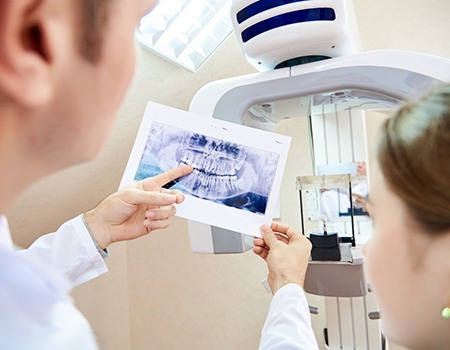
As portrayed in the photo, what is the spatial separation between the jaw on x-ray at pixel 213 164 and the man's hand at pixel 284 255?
0.08 meters

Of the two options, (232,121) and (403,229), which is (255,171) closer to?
(232,121)

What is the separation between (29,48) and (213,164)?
72 cm

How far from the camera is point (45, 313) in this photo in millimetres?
361

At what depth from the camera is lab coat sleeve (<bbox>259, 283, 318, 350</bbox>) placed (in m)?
0.78

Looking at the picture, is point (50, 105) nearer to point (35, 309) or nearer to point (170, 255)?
point (35, 309)

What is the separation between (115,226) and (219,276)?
0.87 m

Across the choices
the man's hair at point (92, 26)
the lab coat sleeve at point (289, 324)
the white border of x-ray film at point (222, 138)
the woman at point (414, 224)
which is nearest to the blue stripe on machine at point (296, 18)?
the white border of x-ray film at point (222, 138)

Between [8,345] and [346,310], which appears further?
[346,310]

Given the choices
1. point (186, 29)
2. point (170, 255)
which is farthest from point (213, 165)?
point (170, 255)

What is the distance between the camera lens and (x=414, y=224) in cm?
61

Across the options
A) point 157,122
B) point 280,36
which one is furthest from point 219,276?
point 280,36

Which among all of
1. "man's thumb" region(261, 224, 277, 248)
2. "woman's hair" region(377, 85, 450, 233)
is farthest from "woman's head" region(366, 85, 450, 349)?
"man's thumb" region(261, 224, 277, 248)

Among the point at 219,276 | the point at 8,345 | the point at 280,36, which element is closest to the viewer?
the point at 8,345

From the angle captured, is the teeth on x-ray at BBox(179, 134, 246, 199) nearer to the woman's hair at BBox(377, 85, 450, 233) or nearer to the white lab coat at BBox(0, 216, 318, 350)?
the woman's hair at BBox(377, 85, 450, 233)
